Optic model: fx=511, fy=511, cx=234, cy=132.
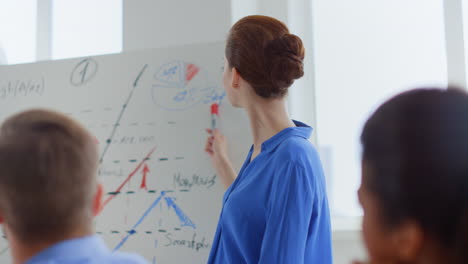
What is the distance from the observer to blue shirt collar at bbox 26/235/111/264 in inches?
31.0

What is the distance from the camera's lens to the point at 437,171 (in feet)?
1.77

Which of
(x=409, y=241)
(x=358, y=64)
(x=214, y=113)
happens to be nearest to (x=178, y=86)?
(x=214, y=113)

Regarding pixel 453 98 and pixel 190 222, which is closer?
pixel 453 98

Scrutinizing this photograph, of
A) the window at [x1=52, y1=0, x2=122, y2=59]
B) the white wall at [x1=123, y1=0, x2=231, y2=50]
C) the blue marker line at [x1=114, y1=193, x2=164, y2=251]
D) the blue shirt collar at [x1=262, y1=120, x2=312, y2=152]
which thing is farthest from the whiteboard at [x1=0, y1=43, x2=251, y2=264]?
the window at [x1=52, y1=0, x2=122, y2=59]

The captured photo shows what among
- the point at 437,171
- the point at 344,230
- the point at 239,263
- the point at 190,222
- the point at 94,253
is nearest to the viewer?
the point at 437,171

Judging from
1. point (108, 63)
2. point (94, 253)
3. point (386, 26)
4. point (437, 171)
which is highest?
point (386, 26)

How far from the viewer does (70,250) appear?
2.60ft

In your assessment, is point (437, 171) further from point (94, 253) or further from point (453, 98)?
point (94, 253)

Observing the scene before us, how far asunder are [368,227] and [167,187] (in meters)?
1.30

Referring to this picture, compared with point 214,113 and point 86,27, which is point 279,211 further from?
point 86,27

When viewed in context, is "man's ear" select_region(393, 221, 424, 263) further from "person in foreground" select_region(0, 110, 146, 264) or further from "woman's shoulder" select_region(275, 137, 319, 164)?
"woman's shoulder" select_region(275, 137, 319, 164)

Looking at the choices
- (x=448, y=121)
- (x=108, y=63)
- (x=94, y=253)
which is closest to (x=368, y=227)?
(x=448, y=121)

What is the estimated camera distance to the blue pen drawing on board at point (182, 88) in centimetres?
184

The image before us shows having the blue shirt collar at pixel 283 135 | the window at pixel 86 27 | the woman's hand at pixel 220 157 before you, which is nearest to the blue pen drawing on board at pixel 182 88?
the woman's hand at pixel 220 157
